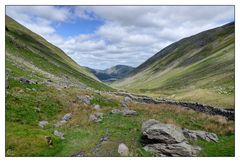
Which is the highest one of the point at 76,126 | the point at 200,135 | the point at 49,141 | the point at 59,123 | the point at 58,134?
A: the point at 59,123

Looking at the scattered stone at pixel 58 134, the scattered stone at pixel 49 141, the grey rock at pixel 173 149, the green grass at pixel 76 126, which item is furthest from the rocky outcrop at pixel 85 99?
the grey rock at pixel 173 149

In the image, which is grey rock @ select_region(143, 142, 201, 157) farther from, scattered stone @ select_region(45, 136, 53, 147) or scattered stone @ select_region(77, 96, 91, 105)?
scattered stone @ select_region(77, 96, 91, 105)

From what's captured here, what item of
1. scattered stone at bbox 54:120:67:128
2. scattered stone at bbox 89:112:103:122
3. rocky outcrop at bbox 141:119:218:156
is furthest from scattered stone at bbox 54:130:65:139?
rocky outcrop at bbox 141:119:218:156

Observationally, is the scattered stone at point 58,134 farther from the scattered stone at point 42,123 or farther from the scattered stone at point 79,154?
the scattered stone at point 79,154

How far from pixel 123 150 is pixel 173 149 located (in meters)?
4.56

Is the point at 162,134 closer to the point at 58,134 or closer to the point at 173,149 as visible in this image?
the point at 173,149

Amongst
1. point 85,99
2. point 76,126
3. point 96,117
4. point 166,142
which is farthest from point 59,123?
point 166,142

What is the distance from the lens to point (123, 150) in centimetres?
2656

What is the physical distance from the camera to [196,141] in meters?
29.2

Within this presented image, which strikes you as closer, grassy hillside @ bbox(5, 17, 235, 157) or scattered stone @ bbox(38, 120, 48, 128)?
grassy hillside @ bbox(5, 17, 235, 157)

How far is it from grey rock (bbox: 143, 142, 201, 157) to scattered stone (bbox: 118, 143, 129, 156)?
180cm

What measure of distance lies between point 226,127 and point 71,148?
18.2 m

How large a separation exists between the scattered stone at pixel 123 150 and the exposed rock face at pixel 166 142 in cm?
189

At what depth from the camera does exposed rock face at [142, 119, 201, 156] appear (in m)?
26.0
